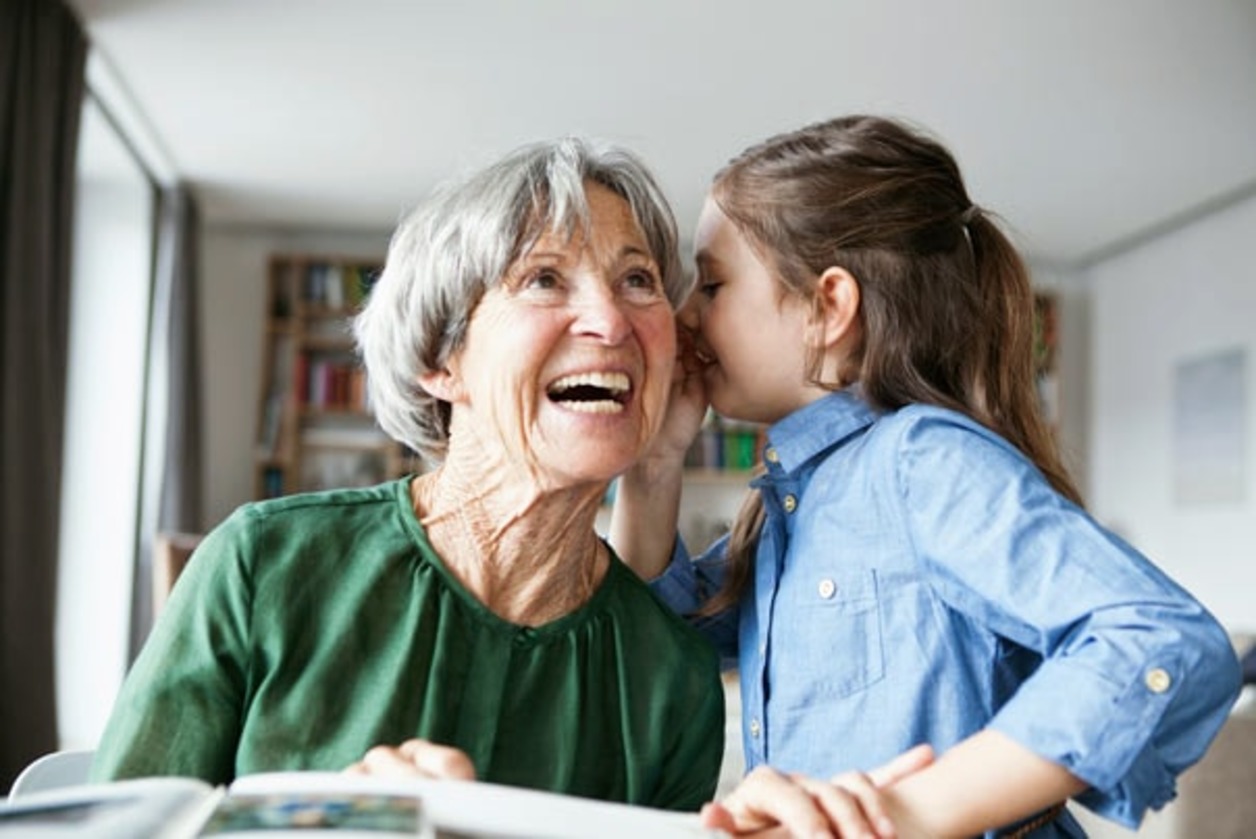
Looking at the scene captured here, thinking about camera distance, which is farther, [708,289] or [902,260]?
[708,289]

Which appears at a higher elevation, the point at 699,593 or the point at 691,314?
the point at 691,314

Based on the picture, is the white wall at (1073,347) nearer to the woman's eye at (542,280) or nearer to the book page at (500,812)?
the woman's eye at (542,280)

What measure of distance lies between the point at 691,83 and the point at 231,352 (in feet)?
12.7

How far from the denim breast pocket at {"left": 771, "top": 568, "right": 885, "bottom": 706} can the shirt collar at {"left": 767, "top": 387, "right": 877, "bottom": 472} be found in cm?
15

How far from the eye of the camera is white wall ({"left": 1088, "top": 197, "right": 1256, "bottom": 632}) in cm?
658

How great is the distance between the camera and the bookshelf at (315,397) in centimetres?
775

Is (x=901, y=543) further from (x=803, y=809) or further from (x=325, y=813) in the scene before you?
(x=325, y=813)

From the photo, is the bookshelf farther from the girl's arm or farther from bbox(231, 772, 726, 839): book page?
bbox(231, 772, 726, 839): book page

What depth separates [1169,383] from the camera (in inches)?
288

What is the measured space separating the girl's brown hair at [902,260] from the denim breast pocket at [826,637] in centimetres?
20

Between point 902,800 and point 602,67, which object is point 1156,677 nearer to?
point 902,800

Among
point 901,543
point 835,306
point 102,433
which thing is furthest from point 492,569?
point 102,433

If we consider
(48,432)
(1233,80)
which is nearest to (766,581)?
(48,432)

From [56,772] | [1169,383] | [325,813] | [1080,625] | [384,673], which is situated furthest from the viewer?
[1169,383]
